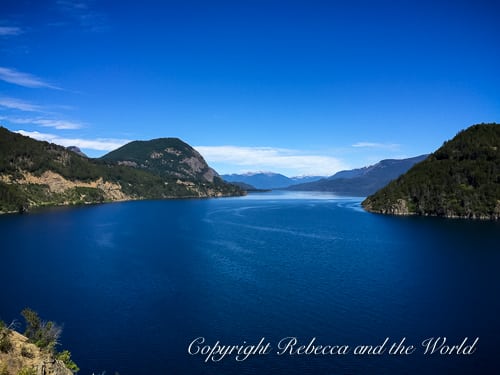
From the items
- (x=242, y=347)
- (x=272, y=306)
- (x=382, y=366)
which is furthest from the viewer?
(x=272, y=306)

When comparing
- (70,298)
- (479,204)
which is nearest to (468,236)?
(479,204)

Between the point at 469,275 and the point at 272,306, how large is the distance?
148 ft

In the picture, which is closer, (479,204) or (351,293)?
(351,293)

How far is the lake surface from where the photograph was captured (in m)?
41.4

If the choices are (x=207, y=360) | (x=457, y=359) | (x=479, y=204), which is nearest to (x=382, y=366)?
(x=457, y=359)

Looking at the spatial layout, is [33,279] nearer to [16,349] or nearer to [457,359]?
[16,349]

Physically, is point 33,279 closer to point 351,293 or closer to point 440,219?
point 351,293

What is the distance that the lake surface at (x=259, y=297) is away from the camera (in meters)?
41.4

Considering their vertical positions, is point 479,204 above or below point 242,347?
above

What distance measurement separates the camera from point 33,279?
73188mm

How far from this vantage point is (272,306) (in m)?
57.0

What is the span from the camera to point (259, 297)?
202ft

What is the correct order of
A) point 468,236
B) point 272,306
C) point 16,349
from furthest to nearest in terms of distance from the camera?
point 468,236 → point 272,306 → point 16,349

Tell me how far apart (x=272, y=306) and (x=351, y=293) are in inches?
583
